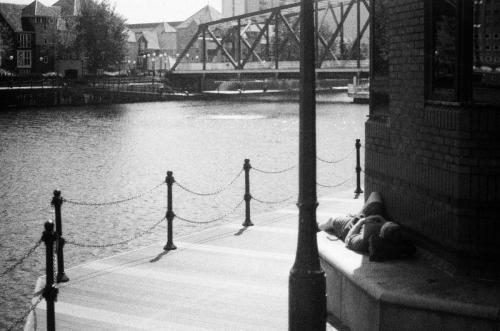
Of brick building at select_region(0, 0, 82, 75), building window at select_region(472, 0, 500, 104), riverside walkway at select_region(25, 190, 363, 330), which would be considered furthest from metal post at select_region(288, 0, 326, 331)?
brick building at select_region(0, 0, 82, 75)

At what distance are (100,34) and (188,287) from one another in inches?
3329

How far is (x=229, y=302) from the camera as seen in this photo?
814 cm

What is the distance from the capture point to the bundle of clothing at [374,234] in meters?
7.57

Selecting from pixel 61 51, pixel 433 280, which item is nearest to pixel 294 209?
pixel 433 280

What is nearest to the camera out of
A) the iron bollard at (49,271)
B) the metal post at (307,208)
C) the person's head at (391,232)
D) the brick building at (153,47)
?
the metal post at (307,208)

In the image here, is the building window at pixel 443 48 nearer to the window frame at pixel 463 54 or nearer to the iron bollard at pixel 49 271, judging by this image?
the window frame at pixel 463 54

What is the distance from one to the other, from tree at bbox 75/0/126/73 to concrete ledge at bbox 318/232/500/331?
85945 mm

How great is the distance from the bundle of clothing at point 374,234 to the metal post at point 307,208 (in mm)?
1408

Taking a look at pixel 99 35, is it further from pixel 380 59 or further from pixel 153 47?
pixel 380 59

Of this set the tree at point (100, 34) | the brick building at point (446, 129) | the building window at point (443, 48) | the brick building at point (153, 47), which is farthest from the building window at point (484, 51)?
the brick building at point (153, 47)

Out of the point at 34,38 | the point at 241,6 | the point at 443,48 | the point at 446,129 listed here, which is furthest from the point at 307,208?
the point at 241,6

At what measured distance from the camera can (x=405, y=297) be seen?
252 inches

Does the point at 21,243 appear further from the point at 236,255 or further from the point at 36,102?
the point at 36,102

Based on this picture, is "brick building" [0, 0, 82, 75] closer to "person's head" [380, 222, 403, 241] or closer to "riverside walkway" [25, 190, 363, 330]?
"riverside walkway" [25, 190, 363, 330]
